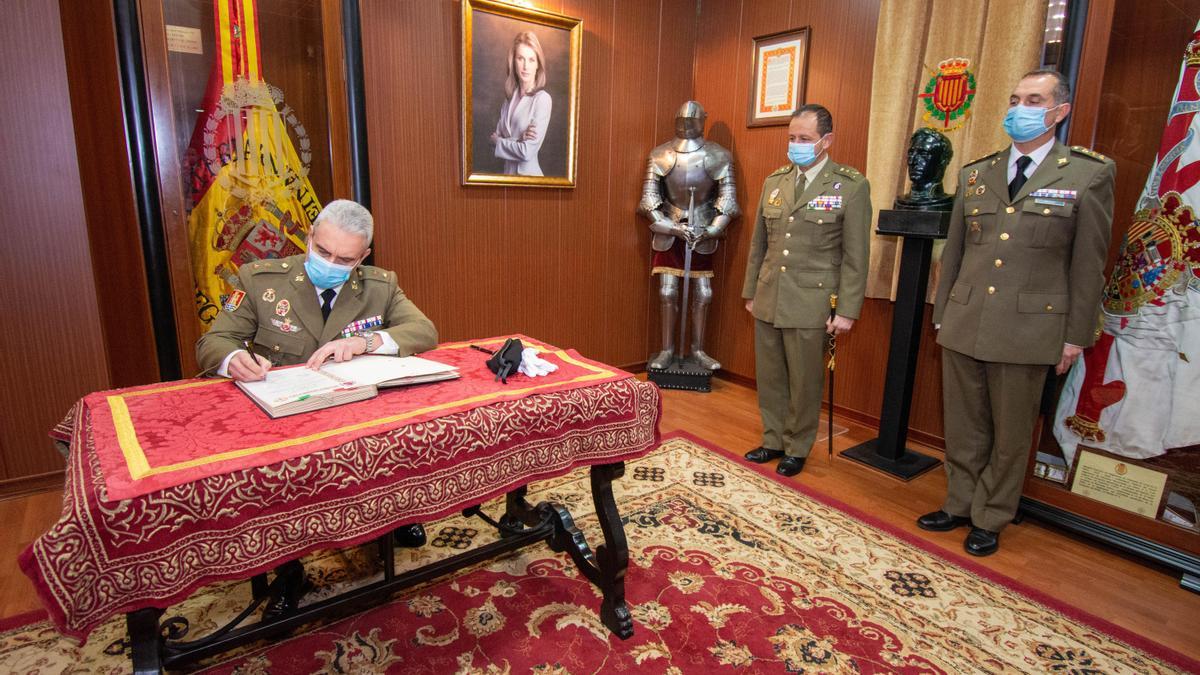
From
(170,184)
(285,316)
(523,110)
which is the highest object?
(523,110)

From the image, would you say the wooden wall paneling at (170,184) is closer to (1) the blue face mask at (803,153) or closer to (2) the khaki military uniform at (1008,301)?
(1) the blue face mask at (803,153)

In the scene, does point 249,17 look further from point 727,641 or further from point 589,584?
point 727,641

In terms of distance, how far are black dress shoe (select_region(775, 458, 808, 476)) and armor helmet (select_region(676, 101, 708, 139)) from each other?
2.20 m

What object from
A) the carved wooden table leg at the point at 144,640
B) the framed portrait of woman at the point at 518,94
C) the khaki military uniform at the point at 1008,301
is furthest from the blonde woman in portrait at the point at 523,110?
the carved wooden table leg at the point at 144,640

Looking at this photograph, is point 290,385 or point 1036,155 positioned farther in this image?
point 1036,155

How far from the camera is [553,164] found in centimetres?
381

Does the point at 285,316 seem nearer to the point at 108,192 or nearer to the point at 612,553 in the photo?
the point at 612,553

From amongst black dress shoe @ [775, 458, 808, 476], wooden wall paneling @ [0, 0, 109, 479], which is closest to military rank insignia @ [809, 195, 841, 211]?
black dress shoe @ [775, 458, 808, 476]

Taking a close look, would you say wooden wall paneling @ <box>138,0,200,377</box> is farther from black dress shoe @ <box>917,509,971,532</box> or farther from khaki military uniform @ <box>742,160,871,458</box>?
black dress shoe @ <box>917,509,971,532</box>

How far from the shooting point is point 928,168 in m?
2.70

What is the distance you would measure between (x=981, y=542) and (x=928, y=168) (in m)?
1.53

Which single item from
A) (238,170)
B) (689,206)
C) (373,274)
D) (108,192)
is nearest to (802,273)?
(689,206)

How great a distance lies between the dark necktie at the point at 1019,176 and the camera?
218 centimetres

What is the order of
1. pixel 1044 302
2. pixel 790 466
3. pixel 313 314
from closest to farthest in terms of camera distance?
pixel 313 314 < pixel 1044 302 < pixel 790 466
